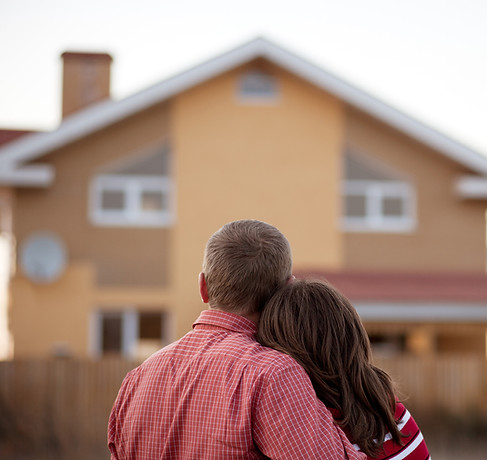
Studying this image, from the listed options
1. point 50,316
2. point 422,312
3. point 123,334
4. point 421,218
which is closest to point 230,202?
point 123,334

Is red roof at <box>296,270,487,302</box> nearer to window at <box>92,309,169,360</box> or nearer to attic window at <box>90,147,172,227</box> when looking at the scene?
attic window at <box>90,147,172,227</box>

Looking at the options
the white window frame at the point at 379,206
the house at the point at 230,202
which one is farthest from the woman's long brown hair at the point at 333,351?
the white window frame at the point at 379,206

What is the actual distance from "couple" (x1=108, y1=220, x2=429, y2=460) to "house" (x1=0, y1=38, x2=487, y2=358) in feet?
49.1

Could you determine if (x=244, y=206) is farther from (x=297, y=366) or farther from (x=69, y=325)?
(x=297, y=366)

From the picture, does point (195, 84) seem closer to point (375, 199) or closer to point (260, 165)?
point (260, 165)

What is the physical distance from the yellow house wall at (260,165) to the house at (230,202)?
30 millimetres

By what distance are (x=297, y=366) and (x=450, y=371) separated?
1379 centimetres

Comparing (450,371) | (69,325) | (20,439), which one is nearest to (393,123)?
(450,371)

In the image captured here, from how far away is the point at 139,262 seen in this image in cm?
1861

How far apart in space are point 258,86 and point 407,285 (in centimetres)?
527

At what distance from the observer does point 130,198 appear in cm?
1880

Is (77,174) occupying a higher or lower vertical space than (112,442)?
higher

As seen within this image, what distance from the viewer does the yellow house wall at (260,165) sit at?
62.1 feet

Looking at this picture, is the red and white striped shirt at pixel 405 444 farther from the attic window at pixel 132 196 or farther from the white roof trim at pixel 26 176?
the attic window at pixel 132 196
